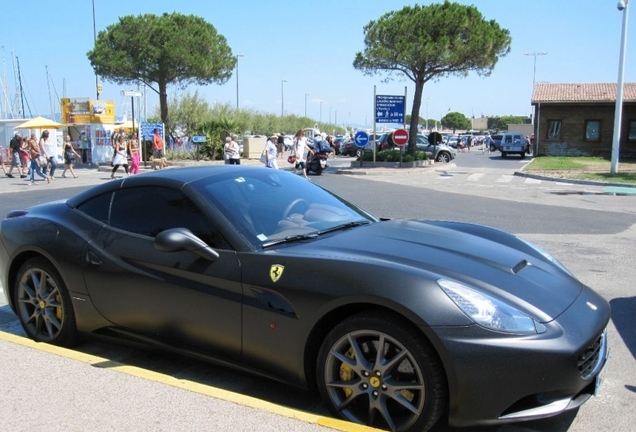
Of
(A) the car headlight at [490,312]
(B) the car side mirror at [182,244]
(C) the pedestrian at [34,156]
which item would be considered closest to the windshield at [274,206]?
(B) the car side mirror at [182,244]

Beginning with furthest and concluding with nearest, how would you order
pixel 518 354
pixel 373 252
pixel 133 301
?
pixel 133 301
pixel 373 252
pixel 518 354

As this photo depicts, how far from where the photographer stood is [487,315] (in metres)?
A: 2.90

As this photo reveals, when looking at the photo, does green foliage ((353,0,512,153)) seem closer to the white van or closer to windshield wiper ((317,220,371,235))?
the white van

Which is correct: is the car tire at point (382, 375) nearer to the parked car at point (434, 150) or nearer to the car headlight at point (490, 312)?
the car headlight at point (490, 312)

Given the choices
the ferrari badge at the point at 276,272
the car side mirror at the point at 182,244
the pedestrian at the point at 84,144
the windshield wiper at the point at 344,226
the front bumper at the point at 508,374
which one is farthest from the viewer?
the pedestrian at the point at 84,144

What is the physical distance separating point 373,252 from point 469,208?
1048 centimetres

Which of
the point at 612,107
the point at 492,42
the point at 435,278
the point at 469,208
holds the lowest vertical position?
the point at 469,208

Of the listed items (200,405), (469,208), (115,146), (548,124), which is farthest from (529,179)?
(200,405)

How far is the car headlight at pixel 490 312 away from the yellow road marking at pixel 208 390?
74 cm

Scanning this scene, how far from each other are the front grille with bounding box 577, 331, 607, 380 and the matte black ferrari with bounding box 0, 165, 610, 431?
0.04ft

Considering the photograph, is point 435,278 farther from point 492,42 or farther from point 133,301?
point 492,42

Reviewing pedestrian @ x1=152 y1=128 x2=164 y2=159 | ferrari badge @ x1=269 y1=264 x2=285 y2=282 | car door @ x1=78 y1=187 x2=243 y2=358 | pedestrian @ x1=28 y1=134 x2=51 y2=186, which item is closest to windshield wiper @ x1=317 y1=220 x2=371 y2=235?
ferrari badge @ x1=269 y1=264 x2=285 y2=282

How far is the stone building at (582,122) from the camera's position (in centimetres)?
3725

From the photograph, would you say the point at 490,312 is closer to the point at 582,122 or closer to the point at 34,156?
the point at 34,156
